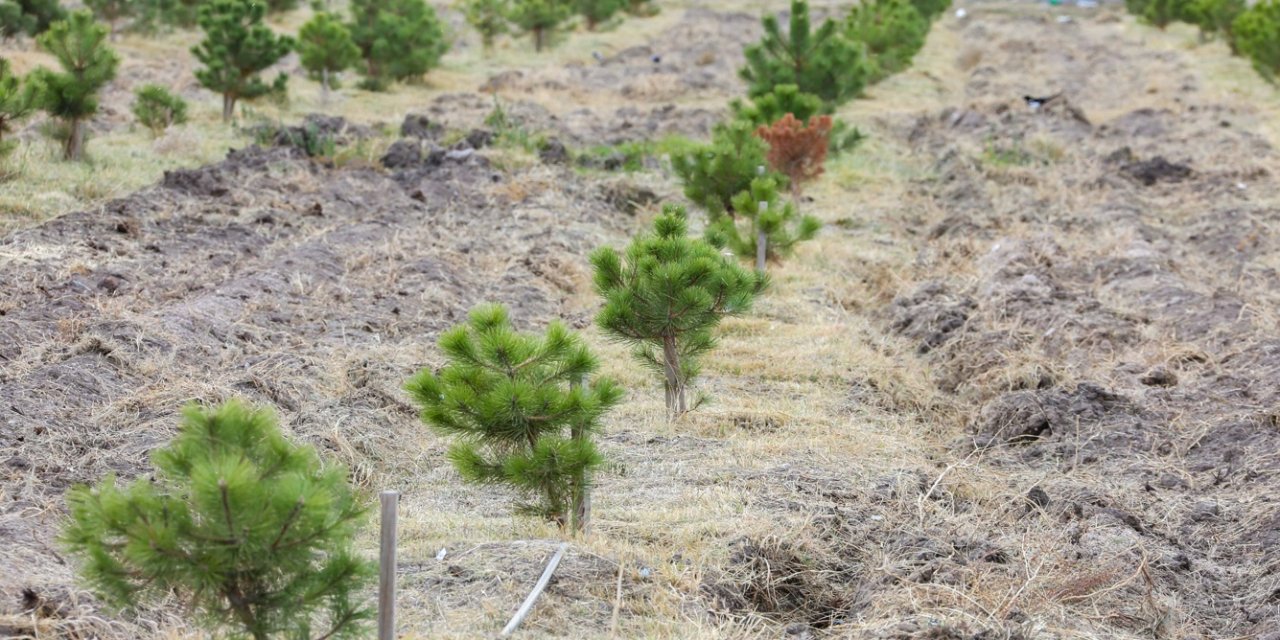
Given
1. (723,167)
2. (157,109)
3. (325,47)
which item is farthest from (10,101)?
(325,47)

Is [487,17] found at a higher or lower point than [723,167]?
lower

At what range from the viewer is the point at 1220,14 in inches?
1132

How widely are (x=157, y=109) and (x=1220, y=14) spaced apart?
23.3 meters

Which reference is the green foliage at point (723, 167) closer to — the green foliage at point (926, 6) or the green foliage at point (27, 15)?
the green foliage at point (27, 15)

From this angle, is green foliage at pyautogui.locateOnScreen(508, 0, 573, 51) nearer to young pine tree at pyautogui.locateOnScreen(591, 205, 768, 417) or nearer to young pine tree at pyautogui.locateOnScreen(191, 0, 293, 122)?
young pine tree at pyautogui.locateOnScreen(191, 0, 293, 122)

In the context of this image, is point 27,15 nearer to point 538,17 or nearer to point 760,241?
point 538,17

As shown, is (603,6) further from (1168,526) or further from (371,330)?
(1168,526)

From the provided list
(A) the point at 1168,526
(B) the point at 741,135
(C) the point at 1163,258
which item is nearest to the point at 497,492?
(A) the point at 1168,526

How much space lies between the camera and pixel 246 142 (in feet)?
46.7

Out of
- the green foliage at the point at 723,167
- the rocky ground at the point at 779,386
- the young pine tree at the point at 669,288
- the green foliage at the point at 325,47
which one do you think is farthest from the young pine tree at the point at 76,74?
the young pine tree at the point at 669,288

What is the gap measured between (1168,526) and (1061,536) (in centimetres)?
69

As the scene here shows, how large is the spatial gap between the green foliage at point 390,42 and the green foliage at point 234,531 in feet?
54.4

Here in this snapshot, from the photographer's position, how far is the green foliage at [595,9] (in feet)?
103

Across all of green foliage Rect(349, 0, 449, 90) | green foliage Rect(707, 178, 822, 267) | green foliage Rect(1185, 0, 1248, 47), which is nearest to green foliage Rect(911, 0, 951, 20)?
green foliage Rect(1185, 0, 1248, 47)
